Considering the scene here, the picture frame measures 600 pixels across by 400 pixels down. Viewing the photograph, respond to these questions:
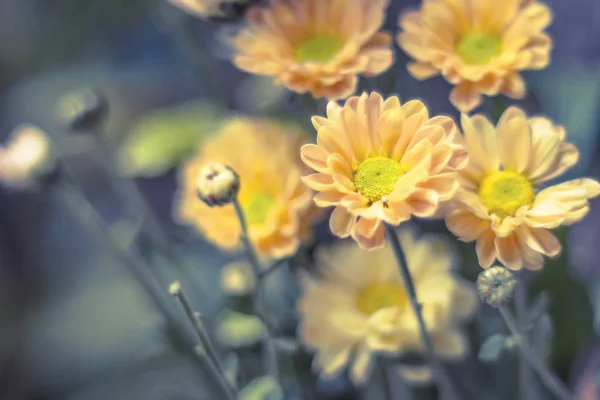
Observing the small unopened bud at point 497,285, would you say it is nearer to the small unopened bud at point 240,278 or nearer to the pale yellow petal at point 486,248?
the pale yellow petal at point 486,248

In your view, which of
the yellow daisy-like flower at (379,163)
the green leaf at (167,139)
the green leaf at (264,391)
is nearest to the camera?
the yellow daisy-like flower at (379,163)

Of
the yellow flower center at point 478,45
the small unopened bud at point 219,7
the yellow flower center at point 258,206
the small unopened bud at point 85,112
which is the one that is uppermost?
the small unopened bud at point 85,112

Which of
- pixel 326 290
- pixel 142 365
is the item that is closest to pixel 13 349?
pixel 142 365

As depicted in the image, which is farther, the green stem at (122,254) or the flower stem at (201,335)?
the green stem at (122,254)

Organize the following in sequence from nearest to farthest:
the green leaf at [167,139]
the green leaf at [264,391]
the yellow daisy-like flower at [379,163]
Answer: the yellow daisy-like flower at [379,163] → the green leaf at [264,391] → the green leaf at [167,139]

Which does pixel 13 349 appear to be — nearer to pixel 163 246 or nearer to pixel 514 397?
pixel 163 246

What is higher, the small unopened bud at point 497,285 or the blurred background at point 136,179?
the blurred background at point 136,179

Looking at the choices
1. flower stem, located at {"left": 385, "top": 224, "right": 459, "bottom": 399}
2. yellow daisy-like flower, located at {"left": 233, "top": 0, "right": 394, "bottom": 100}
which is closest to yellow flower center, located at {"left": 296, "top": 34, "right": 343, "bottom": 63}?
yellow daisy-like flower, located at {"left": 233, "top": 0, "right": 394, "bottom": 100}

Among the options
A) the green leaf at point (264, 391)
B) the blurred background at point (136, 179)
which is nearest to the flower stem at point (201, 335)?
the green leaf at point (264, 391)
